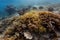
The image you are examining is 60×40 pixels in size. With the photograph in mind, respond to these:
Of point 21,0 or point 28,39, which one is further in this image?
point 21,0

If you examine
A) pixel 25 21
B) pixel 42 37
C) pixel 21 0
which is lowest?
pixel 21 0

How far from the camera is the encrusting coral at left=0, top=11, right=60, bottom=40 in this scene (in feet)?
15.8

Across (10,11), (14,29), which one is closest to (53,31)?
(14,29)

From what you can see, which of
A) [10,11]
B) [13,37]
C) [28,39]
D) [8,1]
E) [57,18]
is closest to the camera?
[28,39]

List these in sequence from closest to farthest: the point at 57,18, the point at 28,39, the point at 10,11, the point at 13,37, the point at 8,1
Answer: the point at 28,39 < the point at 13,37 < the point at 57,18 < the point at 10,11 < the point at 8,1

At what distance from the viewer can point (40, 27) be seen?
4895 mm

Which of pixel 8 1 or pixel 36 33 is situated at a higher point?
pixel 36 33

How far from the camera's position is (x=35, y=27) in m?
4.83

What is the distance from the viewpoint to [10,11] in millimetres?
16156

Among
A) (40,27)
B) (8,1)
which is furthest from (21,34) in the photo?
(8,1)

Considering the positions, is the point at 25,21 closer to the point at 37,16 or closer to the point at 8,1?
the point at 37,16

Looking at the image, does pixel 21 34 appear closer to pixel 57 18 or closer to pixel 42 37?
pixel 42 37

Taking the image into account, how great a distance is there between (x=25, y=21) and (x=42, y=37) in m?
0.79

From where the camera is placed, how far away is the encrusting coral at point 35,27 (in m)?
4.82
